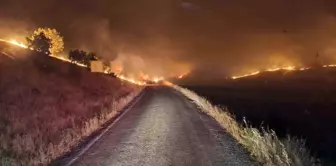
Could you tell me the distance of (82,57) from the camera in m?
120

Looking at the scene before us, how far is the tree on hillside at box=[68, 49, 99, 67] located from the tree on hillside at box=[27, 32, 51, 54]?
1095cm

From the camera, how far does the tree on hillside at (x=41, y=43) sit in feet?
345

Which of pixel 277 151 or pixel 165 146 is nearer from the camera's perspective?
pixel 277 151

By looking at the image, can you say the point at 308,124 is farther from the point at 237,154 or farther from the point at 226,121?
the point at 237,154

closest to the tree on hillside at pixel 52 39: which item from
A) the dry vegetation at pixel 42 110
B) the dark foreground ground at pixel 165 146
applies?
the dry vegetation at pixel 42 110

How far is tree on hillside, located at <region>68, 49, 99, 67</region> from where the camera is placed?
118 m

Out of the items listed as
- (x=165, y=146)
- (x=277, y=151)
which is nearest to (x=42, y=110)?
(x=165, y=146)

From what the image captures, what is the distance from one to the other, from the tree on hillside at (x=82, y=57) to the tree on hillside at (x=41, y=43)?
431 inches

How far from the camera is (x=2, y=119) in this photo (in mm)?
25250

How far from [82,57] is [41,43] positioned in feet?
53.3

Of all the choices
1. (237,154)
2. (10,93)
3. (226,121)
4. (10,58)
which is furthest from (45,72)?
(237,154)

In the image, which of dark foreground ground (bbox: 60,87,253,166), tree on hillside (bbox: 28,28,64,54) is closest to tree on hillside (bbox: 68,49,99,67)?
tree on hillside (bbox: 28,28,64,54)

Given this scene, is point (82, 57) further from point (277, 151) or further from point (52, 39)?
point (277, 151)

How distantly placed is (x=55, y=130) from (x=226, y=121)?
10023 mm
